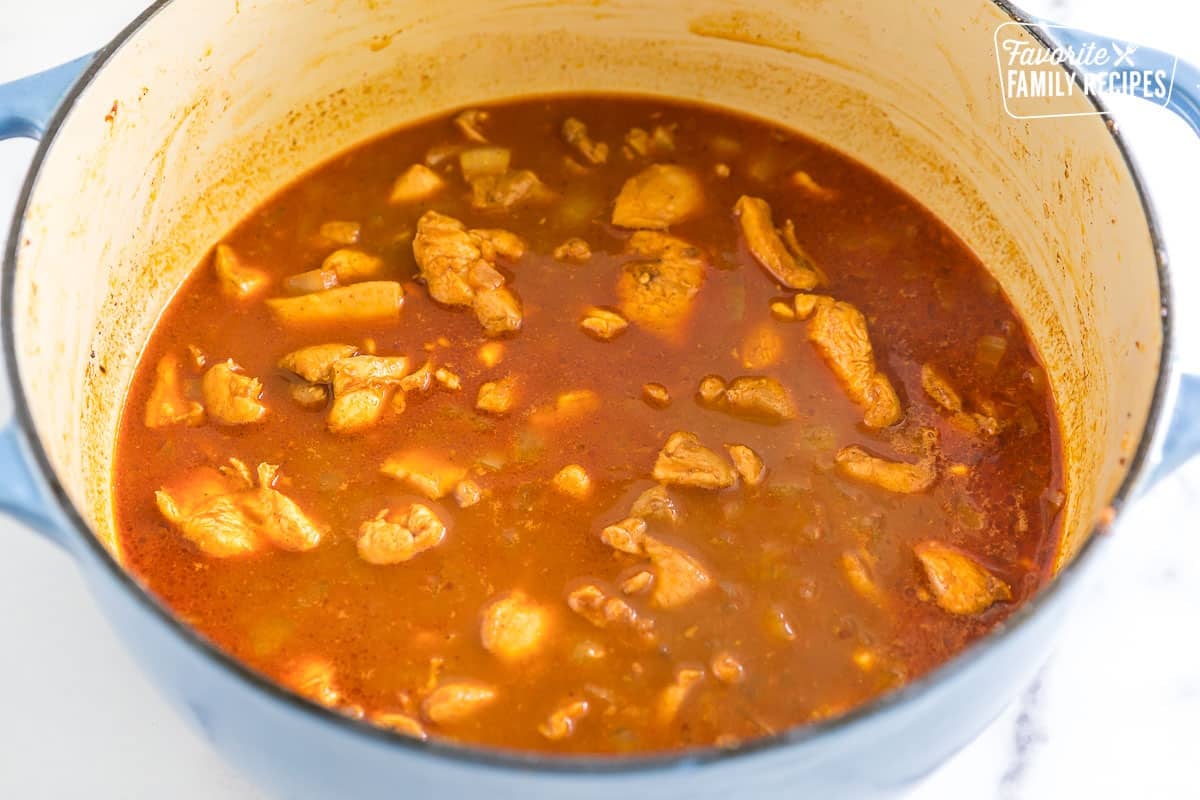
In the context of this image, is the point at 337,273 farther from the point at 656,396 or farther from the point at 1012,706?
the point at 1012,706

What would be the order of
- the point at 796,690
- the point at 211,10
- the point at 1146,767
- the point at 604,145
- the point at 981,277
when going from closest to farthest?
the point at 796,690 → the point at 1146,767 → the point at 211,10 → the point at 981,277 → the point at 604,145

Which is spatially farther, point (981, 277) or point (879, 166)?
point (879, 166)

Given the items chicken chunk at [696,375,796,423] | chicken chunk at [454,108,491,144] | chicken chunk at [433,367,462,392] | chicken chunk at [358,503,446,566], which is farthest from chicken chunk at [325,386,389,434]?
chicken chunk at [454,108,491,144]

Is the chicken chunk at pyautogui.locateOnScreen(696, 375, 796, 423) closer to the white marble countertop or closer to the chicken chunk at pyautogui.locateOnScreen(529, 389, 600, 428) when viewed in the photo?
the chicken chunk at pyautogui.locateOnScreen(529, 389, 600, 428)

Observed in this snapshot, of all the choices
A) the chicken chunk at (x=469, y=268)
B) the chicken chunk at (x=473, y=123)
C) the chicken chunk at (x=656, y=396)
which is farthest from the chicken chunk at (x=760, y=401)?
the chicken chunk at (x=473, y=123)

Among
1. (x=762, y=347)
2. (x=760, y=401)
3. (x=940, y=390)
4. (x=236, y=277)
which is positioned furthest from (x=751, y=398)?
(x=236, y=277)

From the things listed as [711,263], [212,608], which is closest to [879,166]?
[711,263]

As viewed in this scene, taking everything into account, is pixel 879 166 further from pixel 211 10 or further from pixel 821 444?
pixel 211 10
